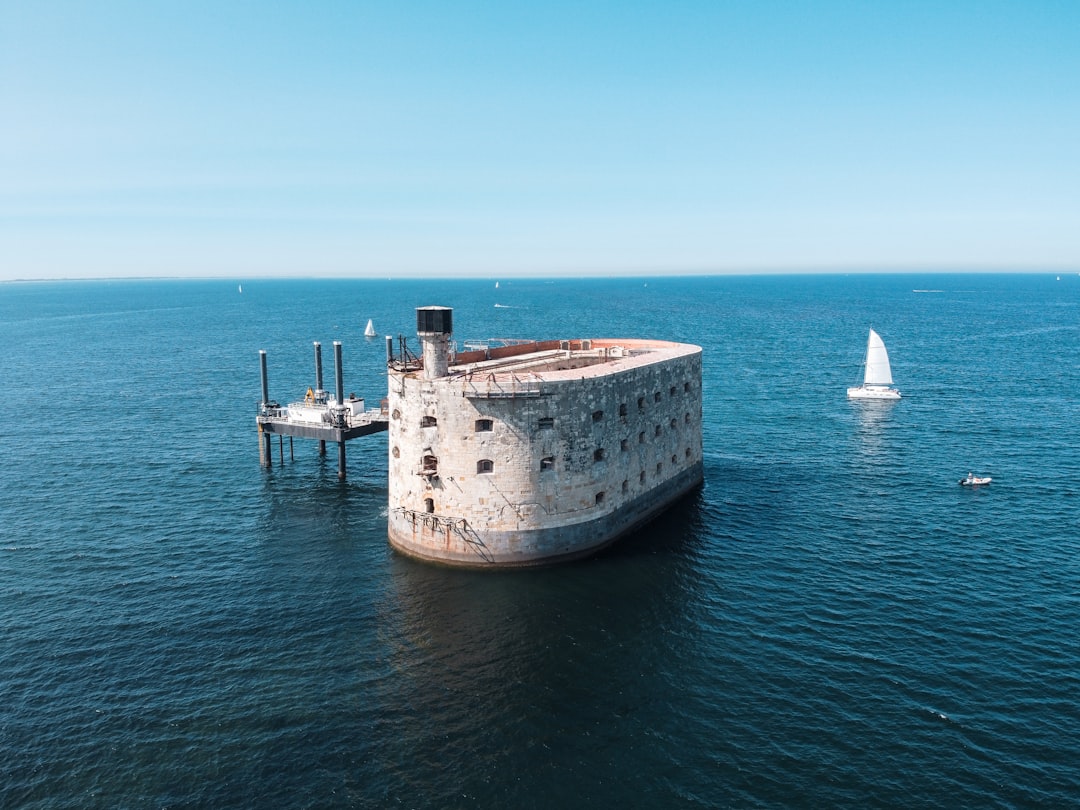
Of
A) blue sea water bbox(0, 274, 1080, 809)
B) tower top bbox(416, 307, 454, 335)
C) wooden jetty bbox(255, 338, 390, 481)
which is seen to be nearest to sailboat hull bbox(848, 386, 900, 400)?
blue sea water bbox(0, 274, 1080, 809)

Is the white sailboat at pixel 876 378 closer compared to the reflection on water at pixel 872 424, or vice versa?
the reflection on water at pixel 872 424

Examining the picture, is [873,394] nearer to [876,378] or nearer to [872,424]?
[876,378]

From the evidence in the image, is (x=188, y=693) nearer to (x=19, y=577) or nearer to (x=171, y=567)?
(x=171, y=567)

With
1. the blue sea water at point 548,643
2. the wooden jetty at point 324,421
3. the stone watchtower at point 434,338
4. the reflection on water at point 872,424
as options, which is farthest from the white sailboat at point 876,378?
the stone watchtower at point 434,338

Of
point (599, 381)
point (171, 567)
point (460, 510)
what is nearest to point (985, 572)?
point (599, 381)

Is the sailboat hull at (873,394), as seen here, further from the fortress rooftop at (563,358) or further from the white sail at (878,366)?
the fortress rooftop at (563,358)
